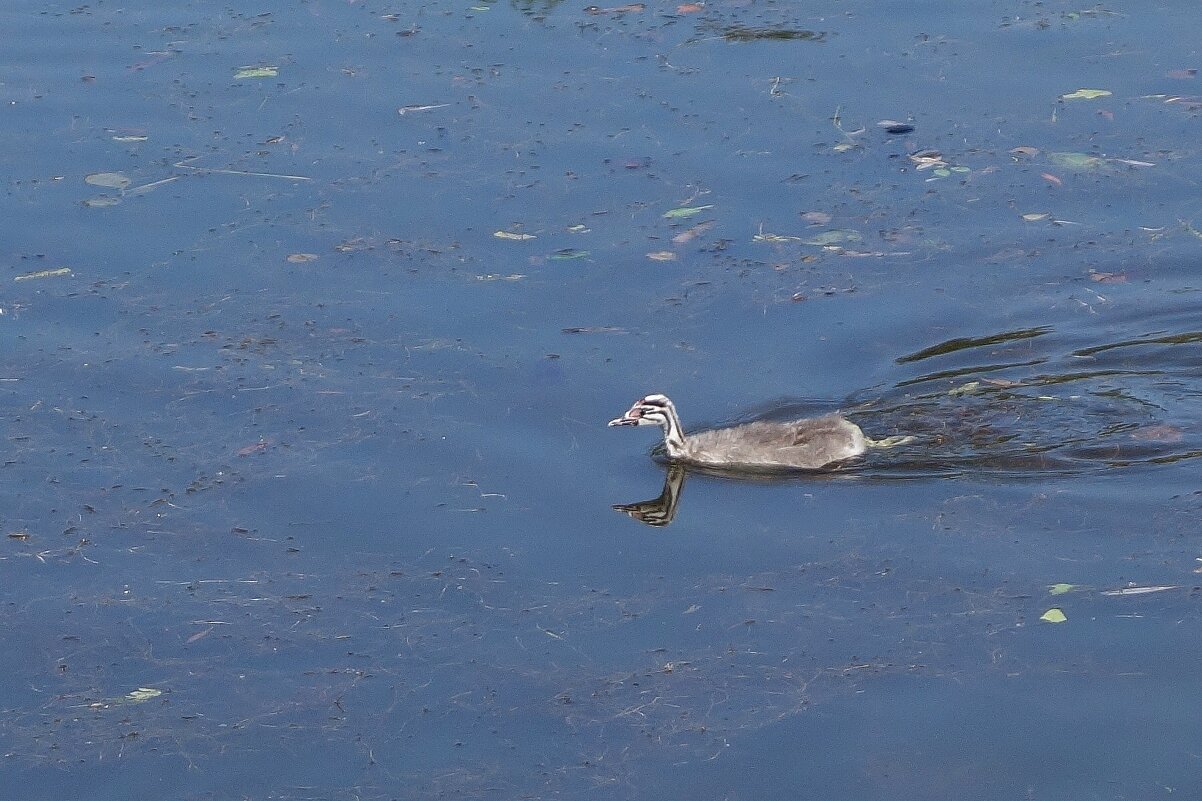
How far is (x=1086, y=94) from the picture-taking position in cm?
1526

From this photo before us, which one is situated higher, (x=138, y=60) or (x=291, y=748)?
(x=138, y=60)

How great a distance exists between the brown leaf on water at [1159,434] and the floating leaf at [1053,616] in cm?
238

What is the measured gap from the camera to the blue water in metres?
8.82

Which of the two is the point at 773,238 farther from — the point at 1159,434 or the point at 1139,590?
the point at 1139,590

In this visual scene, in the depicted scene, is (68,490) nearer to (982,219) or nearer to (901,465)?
(901,465)

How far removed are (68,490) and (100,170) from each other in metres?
4.71

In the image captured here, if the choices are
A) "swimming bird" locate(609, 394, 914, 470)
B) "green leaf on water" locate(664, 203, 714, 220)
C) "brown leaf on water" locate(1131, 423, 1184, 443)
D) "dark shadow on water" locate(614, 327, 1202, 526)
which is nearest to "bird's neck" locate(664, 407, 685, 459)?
"swimming bird" locate(609, 394, 914, 470)

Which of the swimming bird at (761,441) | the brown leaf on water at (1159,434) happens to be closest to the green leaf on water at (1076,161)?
the brown leaf on water at (1159,434)

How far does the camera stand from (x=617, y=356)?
40.4 ft

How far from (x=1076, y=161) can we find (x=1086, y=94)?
122 cm

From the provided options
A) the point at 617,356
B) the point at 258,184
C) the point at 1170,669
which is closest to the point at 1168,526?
the point at 1170,669

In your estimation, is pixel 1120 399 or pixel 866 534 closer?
pixel 866 534

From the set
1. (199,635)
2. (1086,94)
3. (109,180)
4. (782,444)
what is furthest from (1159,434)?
(109,180)

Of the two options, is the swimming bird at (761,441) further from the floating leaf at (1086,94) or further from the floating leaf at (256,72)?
the floating leaf at (256,72)
